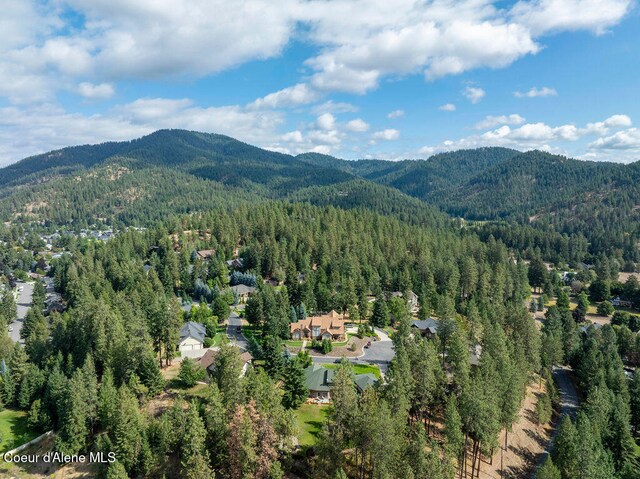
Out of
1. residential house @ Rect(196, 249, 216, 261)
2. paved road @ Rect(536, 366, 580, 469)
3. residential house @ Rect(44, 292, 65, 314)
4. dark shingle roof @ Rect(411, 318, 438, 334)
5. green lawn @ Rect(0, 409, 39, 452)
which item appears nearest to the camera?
green lawn @ Rect(0, 409, 39, 452)

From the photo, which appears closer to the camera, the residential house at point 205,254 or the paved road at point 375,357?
the paved road at point 375,357

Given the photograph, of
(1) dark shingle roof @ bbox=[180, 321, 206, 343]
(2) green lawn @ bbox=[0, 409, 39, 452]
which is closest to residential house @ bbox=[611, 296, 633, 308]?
(1) dark shingle roof @ bbox=[180, 321, 206, 343]

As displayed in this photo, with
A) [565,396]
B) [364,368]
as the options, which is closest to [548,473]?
[364,368]

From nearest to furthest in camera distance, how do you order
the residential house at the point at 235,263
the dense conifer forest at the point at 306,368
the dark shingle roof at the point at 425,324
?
the dense conifer forest at the point at 306,368 < the dark shingle roof at the point at 425,324 < the residential house at the point at 235,263

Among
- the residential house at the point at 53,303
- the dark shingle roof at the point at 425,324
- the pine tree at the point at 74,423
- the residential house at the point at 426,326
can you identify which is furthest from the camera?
the residential house at the point at 53,303

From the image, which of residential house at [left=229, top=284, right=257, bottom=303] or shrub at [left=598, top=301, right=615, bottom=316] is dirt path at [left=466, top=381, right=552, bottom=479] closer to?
residential house at [left=229, top=284, right=257, bottom=303]

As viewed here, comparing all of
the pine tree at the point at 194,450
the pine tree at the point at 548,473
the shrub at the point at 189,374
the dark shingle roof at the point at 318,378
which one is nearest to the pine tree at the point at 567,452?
the pine tree at the point at 548,473

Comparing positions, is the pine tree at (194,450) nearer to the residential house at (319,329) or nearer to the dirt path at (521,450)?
the dirt path at (521,450)
